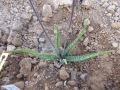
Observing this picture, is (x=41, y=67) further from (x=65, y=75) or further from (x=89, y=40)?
(x=89, y=40)

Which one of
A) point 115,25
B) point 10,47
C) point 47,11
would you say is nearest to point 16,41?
point 10,47

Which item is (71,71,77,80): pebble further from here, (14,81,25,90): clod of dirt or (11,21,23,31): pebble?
(11,21,23,31): pebble

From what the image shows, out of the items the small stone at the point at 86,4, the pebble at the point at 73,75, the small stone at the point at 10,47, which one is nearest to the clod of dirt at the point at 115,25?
the small stone at the point at 86,4

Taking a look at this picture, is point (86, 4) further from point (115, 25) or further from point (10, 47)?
point (10, 47)

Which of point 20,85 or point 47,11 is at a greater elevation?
point 47,11

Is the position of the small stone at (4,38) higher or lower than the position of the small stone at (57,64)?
higher

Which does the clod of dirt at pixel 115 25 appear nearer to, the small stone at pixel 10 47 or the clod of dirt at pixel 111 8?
the clod of dirt at pixel 111 8

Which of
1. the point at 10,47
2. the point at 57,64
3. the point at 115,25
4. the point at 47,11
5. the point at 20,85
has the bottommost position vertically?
the point at 20,85

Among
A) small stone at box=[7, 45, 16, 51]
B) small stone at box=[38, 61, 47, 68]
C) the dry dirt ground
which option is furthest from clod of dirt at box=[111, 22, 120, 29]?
small stone at box=[7, 45, 16, 51]

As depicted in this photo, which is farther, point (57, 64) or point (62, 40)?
point (62, 40)

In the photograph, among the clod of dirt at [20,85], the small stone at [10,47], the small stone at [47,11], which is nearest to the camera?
the clod of dirt at [20,85]
